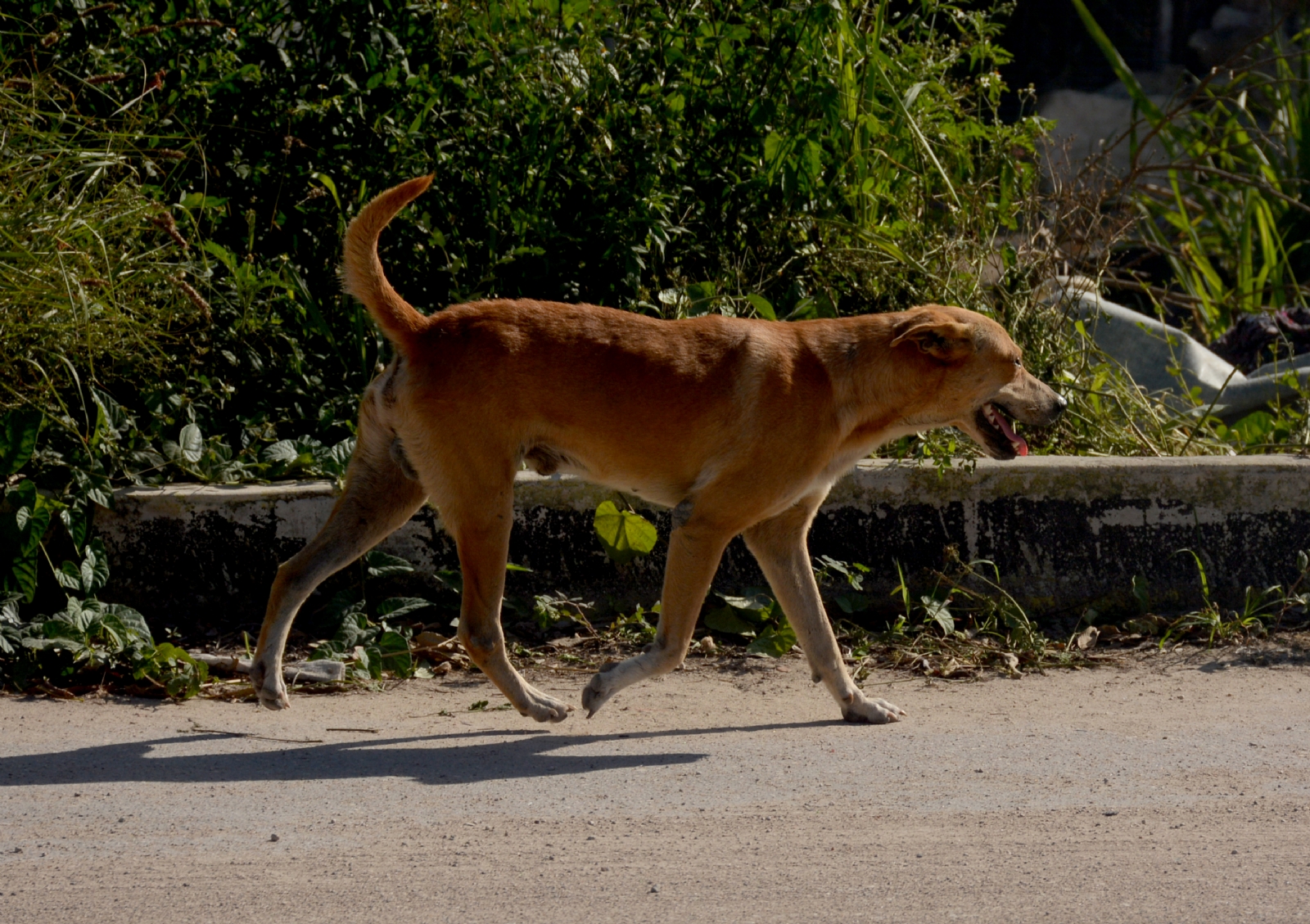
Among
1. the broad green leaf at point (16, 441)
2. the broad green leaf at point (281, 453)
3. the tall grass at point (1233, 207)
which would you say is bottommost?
the broad green leaf at point (281, 453)

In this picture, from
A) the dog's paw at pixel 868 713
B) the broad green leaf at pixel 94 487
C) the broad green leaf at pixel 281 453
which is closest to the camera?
the dog's paw at pixel 868 713

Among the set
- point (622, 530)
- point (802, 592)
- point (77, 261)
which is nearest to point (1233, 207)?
point (622, 530)

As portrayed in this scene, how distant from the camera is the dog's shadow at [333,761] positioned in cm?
402

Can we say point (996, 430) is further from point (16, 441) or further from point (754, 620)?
point (16, 441)

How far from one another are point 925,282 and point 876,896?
433 cm

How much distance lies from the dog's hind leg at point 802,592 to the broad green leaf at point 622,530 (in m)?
0.79

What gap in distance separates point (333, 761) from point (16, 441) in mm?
1990

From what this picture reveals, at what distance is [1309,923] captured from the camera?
3031 millimetres

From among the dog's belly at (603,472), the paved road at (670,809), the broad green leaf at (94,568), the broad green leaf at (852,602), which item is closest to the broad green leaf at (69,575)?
the broad green leaf at (94,568)

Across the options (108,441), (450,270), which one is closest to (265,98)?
(450,270)

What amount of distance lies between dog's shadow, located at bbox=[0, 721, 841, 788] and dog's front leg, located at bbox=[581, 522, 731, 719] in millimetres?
171

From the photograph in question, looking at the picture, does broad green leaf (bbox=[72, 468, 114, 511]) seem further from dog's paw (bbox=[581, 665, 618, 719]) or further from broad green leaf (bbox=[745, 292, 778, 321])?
broad green leaf (bbox=[745, 292, 778, 321])

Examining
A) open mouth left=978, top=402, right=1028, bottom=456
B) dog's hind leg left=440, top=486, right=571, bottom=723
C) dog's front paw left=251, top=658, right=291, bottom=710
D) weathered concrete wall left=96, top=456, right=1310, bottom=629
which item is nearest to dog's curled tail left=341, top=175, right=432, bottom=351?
Result: dog's hind leg left=440, top=486, right=571, bottom=723

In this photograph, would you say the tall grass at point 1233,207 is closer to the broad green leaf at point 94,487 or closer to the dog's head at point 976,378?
the dog's head at point 976,378
